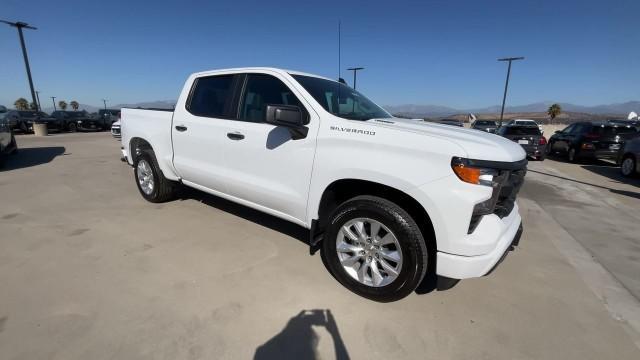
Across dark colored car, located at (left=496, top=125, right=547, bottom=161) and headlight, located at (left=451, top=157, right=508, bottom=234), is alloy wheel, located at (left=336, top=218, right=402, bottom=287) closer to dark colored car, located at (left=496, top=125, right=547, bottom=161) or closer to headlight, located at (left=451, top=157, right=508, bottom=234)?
headlight, located at (left=451, top=157, right=508, bottom=234)

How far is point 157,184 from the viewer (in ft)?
15.0

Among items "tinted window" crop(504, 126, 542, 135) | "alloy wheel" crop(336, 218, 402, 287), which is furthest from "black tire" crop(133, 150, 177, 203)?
"tinted window" crop(504, 126, 542, 135)

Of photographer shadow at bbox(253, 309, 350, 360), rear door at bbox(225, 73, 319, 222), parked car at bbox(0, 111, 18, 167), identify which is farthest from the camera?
parked car at bbox(0, 111, 18, 167)

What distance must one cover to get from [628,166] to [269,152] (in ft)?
33.6

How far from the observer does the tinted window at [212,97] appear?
3.53 meters

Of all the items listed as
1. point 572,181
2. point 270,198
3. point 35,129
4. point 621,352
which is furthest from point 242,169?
point 35,129

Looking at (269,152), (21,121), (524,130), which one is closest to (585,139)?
(524,130)

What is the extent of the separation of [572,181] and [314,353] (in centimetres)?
863

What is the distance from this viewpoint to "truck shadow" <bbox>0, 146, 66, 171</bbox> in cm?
799

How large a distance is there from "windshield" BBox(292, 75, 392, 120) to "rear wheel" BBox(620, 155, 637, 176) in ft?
28.1

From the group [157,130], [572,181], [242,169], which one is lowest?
[572,181]

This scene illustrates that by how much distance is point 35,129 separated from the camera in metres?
17.0

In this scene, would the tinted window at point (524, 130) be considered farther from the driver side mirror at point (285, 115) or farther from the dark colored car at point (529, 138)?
the driver side mirror at point (285, 115)

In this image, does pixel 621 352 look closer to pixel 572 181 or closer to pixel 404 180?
pixel 404 180
